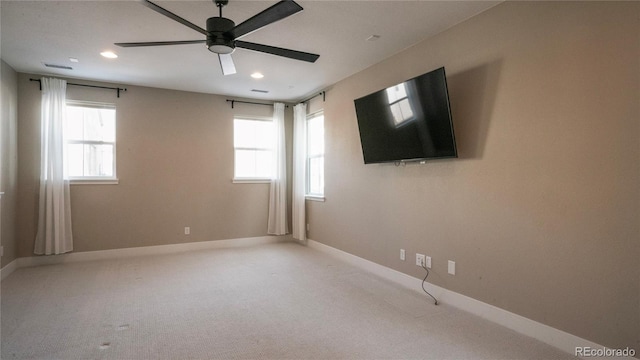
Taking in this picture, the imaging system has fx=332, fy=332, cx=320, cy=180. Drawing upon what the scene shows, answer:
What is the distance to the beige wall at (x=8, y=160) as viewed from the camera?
3.93 metres

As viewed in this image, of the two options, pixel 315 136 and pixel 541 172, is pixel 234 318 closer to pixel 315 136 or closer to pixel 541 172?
pixel 541 172

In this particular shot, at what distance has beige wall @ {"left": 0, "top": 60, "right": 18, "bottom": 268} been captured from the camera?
3.93 meters

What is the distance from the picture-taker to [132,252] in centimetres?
504

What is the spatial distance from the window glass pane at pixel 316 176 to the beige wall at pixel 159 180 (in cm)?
88

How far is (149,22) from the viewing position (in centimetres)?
299

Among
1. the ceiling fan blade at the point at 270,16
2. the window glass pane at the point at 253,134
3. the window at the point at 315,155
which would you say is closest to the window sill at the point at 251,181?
the window glass pane at the point at 253,134

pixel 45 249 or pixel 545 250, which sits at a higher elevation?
pixel 545 250

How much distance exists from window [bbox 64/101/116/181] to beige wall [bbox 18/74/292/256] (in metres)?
0.12

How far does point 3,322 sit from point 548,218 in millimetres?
4323

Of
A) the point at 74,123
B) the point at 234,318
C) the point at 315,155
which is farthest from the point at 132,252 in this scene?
the point at 315,155

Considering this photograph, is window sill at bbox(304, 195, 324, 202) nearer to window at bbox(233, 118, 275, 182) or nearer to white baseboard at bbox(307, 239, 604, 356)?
window at bbox(233, 118, 275, 182)

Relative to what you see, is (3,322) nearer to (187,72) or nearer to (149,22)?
(149,22)

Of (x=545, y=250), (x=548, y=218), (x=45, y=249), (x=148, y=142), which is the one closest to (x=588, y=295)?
(x=545, y=250)

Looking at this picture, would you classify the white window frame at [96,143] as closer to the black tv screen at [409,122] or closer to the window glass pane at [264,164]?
the window glass pane at [264,164]
